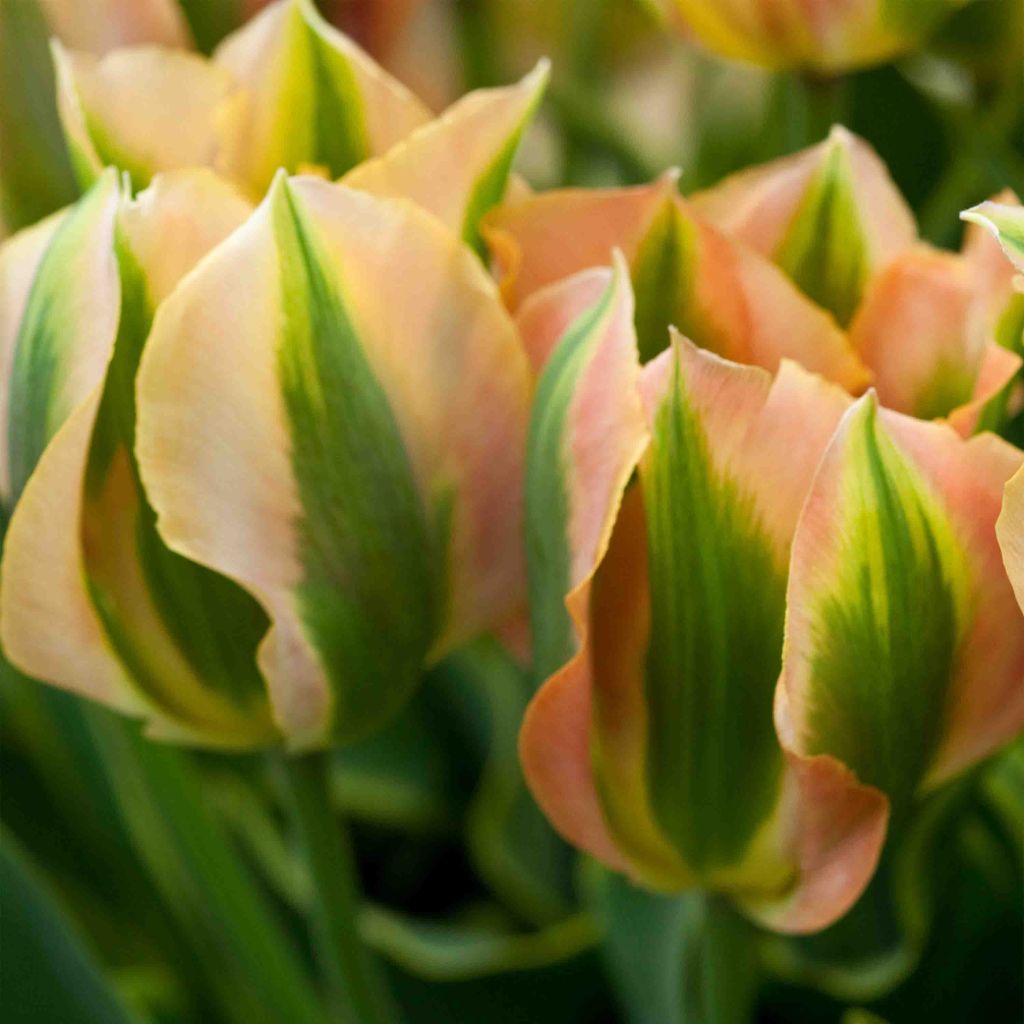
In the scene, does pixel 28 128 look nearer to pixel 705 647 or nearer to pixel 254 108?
pixel 254 108

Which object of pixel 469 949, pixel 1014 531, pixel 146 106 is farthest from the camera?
pixel 469 949

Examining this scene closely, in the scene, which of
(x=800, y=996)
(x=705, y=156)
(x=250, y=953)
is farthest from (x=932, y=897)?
(x=705, y=156)

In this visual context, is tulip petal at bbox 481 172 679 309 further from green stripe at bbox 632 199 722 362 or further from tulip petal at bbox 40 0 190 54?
tulip petal at bbox 40 0 190 54

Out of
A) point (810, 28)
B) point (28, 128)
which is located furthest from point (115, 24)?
point (810, 28)

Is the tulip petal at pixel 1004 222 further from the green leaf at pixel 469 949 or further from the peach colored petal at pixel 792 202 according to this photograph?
the green leaf at pixel 469 949

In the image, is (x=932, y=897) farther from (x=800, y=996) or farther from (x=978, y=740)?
(x=978, y=740)

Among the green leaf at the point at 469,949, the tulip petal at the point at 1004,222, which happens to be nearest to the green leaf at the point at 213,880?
the green leaf at the point at 469,949
